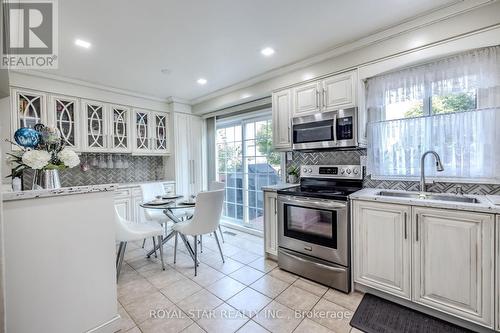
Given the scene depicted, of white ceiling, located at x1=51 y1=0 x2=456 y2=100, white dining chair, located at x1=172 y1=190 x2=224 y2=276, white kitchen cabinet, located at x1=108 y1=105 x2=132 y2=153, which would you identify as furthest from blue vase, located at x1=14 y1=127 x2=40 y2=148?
white kitchen cabinet, located at x1=108 y1=105 x2=132 y2=153

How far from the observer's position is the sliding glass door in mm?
3707

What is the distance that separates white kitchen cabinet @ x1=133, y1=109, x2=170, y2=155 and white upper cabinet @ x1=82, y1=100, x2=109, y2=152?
0.46 meters

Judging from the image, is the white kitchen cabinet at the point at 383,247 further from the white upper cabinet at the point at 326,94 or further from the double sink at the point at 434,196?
the white upper cabinet at the point at 326,94

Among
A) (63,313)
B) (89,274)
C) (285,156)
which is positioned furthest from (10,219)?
(285,156)

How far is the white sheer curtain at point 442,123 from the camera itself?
1.85 meters

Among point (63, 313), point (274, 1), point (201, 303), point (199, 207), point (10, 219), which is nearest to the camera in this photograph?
point (10, 219)

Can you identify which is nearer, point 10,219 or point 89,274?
point 10,219

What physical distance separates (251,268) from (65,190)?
2.00 m

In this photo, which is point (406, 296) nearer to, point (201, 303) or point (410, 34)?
point (201, 303)

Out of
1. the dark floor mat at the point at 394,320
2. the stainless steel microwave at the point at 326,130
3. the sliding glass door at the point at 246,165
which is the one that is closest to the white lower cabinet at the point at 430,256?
the dark floor mat at the point at 394,320

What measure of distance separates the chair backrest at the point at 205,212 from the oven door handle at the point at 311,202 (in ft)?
2.44

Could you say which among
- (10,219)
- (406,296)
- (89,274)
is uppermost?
(10,219)

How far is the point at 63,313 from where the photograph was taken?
Answer: 58.1 inches

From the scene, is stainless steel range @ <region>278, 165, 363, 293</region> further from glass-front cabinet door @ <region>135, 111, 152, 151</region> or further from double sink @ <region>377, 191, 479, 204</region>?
glass-front cabinet door @ <region>135, 111, 152, 151</region>
